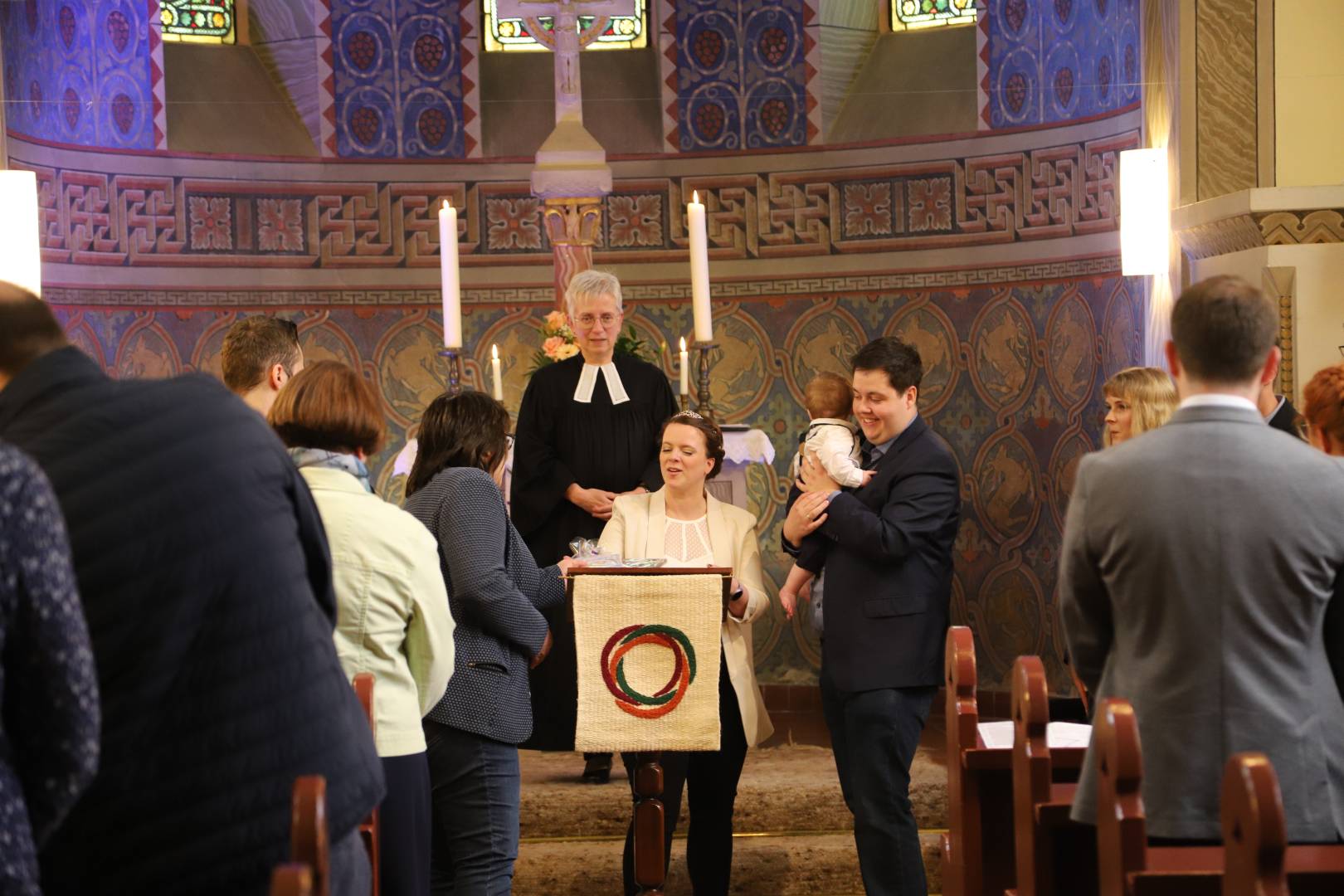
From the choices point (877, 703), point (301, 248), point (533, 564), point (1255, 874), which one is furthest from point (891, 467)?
point (301, 248)

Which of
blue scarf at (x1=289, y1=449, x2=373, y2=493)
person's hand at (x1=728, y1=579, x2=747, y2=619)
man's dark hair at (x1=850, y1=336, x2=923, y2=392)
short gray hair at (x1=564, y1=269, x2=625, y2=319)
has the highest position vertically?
short gray hair at (x1=564, y1=269, x2=625, y2=319)

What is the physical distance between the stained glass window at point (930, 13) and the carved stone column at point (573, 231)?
244cm

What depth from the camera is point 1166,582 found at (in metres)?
2.27

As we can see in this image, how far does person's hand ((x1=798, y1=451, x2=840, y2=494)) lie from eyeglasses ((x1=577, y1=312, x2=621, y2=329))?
0.76m

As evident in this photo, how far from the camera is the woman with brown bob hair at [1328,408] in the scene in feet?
9.56

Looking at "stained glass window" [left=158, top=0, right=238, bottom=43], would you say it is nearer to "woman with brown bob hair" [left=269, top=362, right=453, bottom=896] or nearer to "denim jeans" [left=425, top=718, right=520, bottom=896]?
"denim jeans" [left=425, top=718, right=520, bottom=896]

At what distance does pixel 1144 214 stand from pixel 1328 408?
2.79 meters

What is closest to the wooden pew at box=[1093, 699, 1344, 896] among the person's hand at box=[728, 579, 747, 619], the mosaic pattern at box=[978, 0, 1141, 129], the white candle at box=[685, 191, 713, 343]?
the person's hand at box=[728, 579, 747, 619]

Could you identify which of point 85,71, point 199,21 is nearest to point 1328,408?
point 85,71

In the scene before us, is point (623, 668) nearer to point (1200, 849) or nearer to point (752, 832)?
point (752, 832)

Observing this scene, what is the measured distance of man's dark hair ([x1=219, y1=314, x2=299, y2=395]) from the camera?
3357mm

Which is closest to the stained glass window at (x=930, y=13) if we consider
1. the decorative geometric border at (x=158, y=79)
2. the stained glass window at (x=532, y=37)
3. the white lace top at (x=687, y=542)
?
the stained glass window at (x=532, y=37)

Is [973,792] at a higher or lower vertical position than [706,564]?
lower

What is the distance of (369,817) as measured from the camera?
2.82 metres
